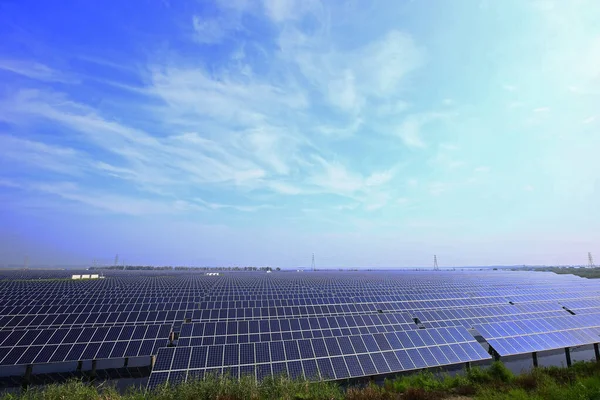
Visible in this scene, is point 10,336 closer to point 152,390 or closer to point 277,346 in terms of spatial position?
point 152,390

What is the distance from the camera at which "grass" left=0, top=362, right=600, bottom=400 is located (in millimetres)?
9844

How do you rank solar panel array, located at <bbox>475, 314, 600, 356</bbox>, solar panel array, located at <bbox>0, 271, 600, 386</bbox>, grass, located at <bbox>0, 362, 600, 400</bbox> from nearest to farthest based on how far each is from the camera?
grass, located at <bbox>0, 362, 600, 400</bbox>
solar panel array, located at <bbox>0, 271, 600, 386</bbox>
solar panel array, located at <bbox>475, 314, 600, 356</bbox>

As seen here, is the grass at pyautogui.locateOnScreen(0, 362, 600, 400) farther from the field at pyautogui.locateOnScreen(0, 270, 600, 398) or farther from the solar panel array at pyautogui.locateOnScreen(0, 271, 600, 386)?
the solar panel array at pyautogui.locateOnScreen(0, 271, 600, 386)

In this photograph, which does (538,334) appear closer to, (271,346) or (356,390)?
(356,390)

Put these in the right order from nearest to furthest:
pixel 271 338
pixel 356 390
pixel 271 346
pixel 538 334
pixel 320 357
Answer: pixel 356 390, pixel 320 357, pixel 271 346, pixel 271 338, pixel 538 334

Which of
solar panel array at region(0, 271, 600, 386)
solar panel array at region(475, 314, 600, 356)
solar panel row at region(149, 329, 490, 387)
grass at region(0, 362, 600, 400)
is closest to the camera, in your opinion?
grass at region(0, 362, 600, 400)

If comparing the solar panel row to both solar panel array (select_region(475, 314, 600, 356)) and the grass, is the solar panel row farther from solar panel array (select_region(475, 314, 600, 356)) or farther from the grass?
solar panel array (select_region(475, 314, 600, 356))

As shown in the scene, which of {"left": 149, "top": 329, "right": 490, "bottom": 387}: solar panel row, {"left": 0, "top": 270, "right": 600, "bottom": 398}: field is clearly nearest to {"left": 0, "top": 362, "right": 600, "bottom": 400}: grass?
{"left": 0, "top": 270, "right": 600, "bottom": 398}: field

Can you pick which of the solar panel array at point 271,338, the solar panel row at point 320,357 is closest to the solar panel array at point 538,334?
the solar panel array at point 271,338

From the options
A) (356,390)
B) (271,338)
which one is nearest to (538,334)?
(356,390)

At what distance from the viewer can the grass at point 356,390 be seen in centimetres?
984

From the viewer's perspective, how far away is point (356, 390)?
423 inches

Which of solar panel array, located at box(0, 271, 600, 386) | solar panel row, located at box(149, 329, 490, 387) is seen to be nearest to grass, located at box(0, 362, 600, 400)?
solar panel row, located at box(149, 329, 490, 387)

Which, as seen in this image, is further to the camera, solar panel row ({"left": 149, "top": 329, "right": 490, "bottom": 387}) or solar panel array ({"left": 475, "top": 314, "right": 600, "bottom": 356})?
solar panel array ({"left": 475, "top": 314, "right": 600, "bottom": 356})
